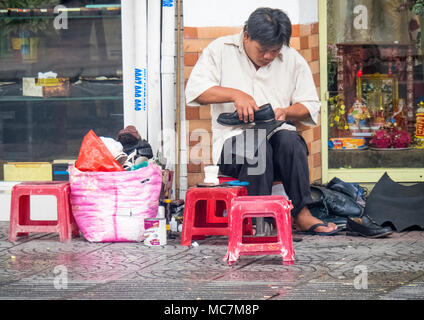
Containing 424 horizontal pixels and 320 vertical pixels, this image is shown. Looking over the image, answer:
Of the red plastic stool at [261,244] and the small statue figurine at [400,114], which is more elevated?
the small statue figurine at [400,114]

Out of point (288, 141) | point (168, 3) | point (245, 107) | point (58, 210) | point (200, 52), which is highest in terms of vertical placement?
point (168, 3)

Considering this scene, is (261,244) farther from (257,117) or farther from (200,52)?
(200,52)

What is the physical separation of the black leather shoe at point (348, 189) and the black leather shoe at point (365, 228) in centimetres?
46

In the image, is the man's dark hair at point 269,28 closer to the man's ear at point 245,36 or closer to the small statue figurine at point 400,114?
the man's ear at point 245,36

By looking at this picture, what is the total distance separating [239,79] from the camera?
18.4ft

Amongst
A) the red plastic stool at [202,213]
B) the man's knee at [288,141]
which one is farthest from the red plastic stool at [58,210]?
the man's knee at [288,141]

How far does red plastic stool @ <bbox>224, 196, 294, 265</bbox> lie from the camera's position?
15.0 ft

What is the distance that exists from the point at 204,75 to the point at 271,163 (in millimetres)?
850

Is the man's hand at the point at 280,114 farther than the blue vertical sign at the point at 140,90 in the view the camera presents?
No

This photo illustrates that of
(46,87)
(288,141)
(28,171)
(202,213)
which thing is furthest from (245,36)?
(28,171)

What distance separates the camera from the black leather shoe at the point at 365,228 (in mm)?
5355
